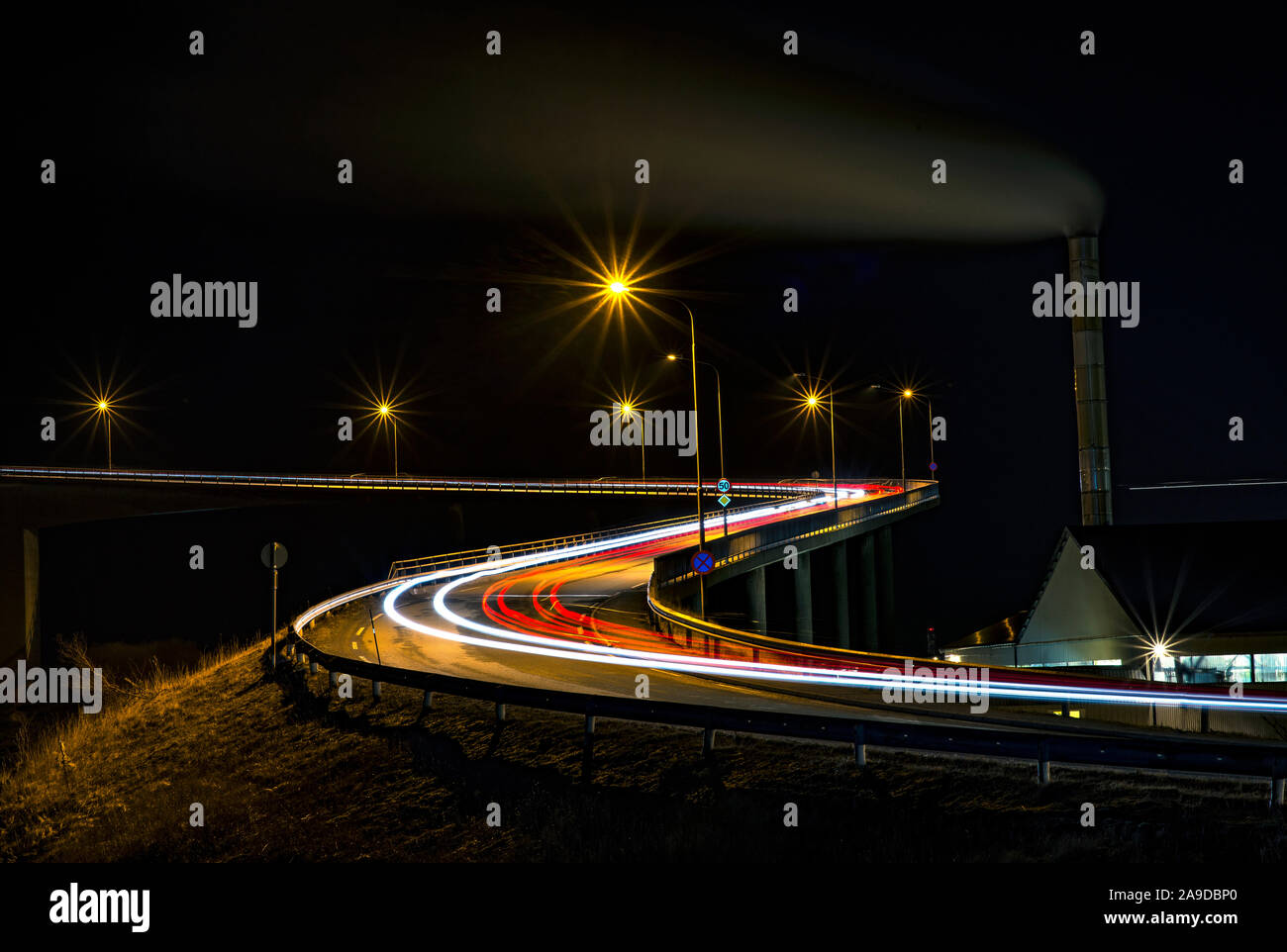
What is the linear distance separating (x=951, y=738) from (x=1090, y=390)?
7196 centimetres

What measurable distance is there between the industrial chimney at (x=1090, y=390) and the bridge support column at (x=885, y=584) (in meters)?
17.0

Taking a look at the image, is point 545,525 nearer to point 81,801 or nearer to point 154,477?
point 154,477

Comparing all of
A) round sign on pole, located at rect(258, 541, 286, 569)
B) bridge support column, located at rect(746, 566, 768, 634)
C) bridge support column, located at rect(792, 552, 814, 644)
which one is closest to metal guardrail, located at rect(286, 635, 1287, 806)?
round sign on pole, located at rect(258, 541, 286, 569)

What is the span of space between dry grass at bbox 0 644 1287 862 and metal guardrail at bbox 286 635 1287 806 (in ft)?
1.43

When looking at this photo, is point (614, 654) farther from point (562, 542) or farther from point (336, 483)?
point (336, 483)

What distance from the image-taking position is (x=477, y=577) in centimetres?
4344

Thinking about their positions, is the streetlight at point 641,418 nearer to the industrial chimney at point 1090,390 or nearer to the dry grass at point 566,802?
the dry grass at point 566,802

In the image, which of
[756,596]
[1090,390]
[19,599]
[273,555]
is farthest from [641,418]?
[273,555]

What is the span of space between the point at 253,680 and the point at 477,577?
20.1m

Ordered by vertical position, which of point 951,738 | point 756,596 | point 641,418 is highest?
point 641,418

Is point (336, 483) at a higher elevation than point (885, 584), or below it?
higher

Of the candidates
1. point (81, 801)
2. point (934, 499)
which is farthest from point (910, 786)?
point (934, 499)

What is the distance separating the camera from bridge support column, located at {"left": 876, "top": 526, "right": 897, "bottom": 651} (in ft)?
280

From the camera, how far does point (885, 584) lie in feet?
284
